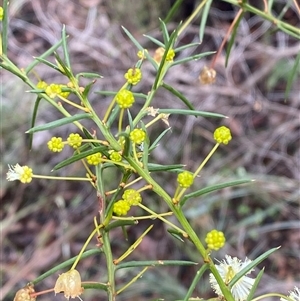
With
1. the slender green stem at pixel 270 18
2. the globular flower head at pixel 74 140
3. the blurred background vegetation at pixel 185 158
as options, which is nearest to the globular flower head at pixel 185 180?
the globular flower head at pixel 74 140

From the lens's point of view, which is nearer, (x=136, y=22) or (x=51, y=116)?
(x=51, y=116)

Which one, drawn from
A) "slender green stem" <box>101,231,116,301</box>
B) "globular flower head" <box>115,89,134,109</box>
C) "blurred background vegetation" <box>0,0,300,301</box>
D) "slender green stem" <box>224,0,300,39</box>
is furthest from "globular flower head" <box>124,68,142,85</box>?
"blurred background vegetation" <box>0,0,300,301</box>

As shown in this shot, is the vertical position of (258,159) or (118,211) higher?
(118,211)

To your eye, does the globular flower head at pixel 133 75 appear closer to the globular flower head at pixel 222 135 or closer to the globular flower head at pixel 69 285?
the globular flower head at pixel 222 135

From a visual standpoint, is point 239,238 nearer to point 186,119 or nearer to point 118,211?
point 186,119

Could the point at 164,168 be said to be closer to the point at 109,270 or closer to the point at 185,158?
the point at 109,270

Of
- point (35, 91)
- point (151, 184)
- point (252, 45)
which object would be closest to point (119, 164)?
point (151, 184)
